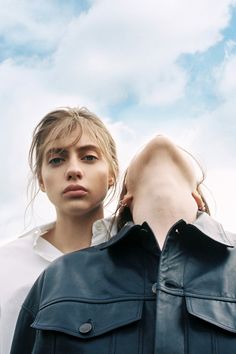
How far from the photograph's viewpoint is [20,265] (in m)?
2.71

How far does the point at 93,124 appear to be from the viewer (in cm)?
296

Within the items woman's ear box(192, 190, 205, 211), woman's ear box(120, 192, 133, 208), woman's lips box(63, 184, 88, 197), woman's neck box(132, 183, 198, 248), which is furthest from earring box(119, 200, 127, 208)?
woman's lips box(63, 184, 88, 197)

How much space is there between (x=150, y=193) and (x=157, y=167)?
0.13 metres

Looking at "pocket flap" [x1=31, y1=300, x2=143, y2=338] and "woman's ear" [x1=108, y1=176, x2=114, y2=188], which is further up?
"woman's ear" [x1=108, y1=176, x2=114, y2=188]

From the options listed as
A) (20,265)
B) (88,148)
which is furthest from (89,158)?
(20,265)

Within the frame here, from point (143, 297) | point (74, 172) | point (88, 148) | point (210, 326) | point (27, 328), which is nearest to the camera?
point (210, 326)

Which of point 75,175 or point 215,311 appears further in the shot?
point 75,175

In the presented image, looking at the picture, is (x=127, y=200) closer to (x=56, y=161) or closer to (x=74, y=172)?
(x=74, y=172)

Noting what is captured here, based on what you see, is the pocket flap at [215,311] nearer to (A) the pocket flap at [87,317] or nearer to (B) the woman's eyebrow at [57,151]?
(A) the pocket flap at [87,317]

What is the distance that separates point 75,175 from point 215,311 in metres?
1.16

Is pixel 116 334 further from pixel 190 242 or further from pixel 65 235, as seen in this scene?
pixel 65 235

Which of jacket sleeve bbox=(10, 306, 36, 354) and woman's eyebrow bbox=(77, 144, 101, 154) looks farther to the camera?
woman's eyebrow bbox=(77, 144, 101, 154)

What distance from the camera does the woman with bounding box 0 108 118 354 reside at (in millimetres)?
2621

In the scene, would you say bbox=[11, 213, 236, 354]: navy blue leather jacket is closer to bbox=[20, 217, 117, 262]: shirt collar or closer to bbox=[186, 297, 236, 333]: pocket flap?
bbox=[186, 297, 236, 333]: pocket flap
